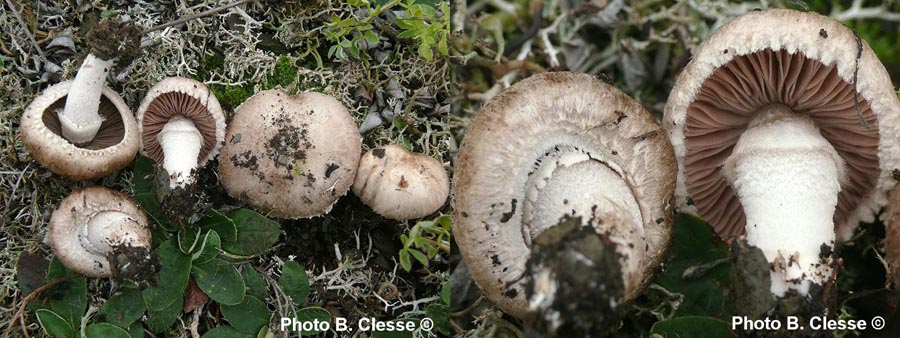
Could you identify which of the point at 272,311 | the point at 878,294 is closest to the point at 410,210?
the point at 272,311

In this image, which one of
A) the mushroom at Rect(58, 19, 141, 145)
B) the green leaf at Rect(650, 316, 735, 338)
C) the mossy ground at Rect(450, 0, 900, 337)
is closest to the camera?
the green leaf at Rect(650, 316, 735, 338)

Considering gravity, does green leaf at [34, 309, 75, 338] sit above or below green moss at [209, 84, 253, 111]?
below

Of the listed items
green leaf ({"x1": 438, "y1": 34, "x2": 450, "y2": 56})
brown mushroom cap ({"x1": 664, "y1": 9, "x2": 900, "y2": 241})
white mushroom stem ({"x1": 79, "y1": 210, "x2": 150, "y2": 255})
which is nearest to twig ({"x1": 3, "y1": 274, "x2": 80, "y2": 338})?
white mushroom stem ({"x1": 79, "y1": 210, "x2": 150, "y2": 255})

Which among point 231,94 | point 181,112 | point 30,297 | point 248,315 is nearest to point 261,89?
point 231,94

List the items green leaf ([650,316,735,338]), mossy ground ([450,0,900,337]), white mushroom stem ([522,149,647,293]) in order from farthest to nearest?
mossy ground ([450,0,900,337])
green leaf ([650,316,735,338])
white mushroom stem ([522,149,647,293])

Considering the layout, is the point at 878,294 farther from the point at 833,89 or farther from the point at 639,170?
the point at 639,170

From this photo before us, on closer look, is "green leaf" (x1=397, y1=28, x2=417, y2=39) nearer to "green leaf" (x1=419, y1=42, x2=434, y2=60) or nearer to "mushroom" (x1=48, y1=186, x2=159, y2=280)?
"green leaf" (x1=419, y1=42, x2=434, y2=60)

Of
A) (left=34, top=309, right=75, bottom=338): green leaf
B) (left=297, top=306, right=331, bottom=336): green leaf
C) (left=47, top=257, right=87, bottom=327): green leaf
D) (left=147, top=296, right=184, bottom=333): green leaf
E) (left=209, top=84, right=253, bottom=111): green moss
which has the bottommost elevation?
(left=34, top=309, right=75, bottom=338): green leaf
